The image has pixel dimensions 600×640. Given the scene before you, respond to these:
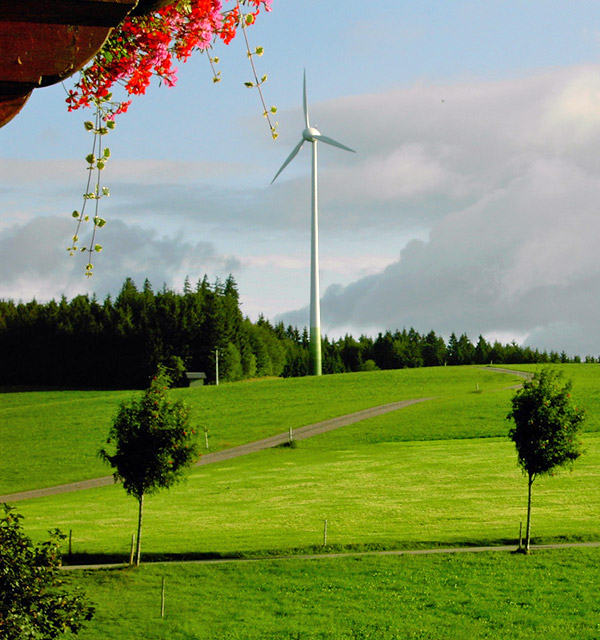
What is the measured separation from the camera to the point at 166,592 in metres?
27.4

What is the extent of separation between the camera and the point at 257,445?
216 ft

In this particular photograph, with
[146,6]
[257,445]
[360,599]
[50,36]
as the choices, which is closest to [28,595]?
[50,36]

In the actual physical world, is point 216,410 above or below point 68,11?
below

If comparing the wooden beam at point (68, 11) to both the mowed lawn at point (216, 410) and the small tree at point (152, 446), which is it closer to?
the small tree at point (152, 446)

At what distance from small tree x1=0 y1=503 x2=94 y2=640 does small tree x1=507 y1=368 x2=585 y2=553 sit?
28106 millimetres

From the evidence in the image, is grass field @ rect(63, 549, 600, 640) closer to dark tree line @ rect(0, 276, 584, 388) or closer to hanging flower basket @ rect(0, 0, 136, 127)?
hanging flower basket @ rect(0, 0, 136, 127)

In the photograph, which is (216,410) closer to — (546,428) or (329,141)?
(329,141)

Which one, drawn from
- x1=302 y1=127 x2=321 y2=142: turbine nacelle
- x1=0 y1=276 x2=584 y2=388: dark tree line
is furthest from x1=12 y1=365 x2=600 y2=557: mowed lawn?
x1=0 y1=276 x2=584 y2=388: dark tree line

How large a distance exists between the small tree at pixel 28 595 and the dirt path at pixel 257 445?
42.8 m

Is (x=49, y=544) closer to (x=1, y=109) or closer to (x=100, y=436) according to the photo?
(x=1, y=109)

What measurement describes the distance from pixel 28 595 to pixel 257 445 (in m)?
57.9

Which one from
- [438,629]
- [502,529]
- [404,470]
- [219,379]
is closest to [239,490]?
[404,470]

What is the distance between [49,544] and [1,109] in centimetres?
750

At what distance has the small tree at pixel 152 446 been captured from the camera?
32.0m
